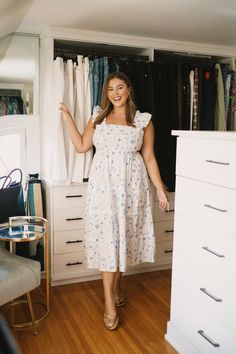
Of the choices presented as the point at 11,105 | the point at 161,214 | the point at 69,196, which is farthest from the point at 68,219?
the point at 11,105

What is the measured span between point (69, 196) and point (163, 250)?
3.32 feet

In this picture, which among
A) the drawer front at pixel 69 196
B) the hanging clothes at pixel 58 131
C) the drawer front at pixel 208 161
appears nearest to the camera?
the drawer front at pixel 208 161

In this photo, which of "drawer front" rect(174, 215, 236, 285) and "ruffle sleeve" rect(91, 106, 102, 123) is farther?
"ruffle sleeve" rect(91, 106, 102, 123)

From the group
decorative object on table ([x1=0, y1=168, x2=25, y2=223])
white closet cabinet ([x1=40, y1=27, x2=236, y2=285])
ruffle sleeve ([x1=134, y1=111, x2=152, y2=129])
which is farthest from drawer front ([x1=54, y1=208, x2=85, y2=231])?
ruffle sleeve ([x1=134, y1=111, x2=152, y2=129])

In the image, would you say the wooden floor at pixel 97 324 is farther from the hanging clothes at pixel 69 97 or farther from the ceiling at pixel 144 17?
the ceiling at pixel 144 17

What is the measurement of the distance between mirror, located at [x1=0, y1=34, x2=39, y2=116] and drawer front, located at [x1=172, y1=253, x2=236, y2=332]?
5.86 ft

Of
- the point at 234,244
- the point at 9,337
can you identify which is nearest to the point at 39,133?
the point at 234,244

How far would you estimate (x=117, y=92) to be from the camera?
240 centimetres

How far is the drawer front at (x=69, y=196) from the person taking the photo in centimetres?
282

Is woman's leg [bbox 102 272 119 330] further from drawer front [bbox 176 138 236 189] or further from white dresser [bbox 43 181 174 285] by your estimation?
drawer front [bbox 176 138 236 189]

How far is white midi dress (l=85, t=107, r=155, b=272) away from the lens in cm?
235

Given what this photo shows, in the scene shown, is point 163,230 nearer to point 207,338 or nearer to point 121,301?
point 121,301

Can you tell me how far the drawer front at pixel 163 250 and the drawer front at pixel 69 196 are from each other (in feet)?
2.73

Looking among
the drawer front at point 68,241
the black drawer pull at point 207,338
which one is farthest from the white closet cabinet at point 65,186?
the black drawer pull at point 207,338
